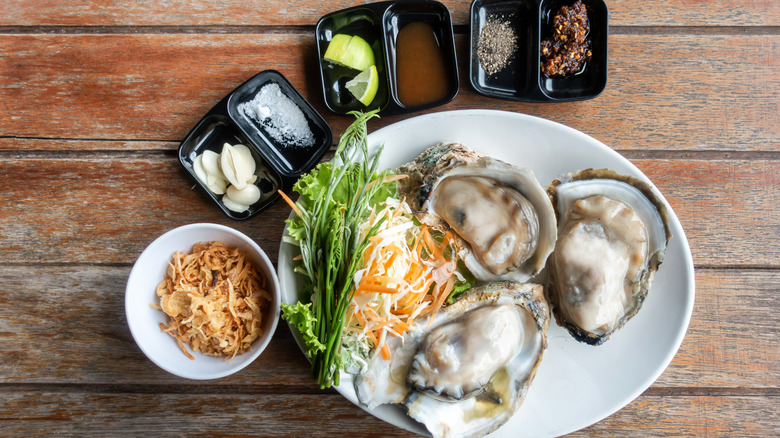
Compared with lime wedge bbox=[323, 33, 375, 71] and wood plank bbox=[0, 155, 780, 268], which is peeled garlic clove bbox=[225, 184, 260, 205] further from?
lime wedge bbox=[323, 33, 375, 71]

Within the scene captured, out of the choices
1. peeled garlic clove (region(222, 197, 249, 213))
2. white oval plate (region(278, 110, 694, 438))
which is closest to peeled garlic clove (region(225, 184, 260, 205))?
peeled garlic clove (region(222, 197, 249, 213))

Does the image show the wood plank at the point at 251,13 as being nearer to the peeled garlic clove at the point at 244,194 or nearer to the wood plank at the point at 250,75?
the wood plank at the point at 250,75

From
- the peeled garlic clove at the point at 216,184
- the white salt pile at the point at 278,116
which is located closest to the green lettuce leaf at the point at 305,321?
the peeled garlic clove at the point at 216,184

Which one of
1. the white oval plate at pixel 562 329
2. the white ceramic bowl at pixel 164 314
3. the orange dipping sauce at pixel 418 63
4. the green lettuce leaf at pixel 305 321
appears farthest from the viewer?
the orange dipping sauce at pixel 418 63

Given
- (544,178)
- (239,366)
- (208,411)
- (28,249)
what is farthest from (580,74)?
(28,249)

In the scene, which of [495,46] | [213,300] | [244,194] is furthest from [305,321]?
[495,46]

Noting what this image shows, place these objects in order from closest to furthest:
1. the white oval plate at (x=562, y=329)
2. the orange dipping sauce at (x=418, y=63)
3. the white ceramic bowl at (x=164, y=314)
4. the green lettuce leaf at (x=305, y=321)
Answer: the green lettuce leaf at (x=305, y=321)
the white ceramic bowl at (x=164, y=314)
the white oval plate at (x=562, y=329)
the orange dipping sauce at (x=418, y=63)
